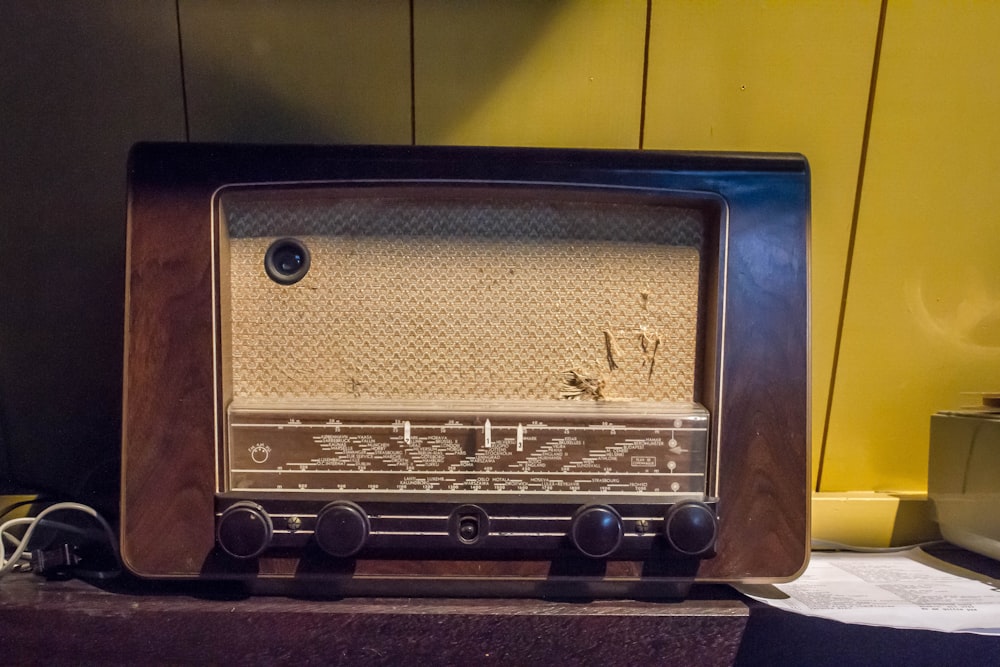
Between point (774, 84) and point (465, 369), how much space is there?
500 millimetres

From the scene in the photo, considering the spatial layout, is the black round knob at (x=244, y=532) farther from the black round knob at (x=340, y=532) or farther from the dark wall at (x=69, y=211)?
the dark wall at (x=69, y=211)

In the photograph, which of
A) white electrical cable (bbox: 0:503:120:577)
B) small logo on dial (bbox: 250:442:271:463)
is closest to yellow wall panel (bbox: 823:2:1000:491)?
small logo on dial (bbox: 250:442:271:463)

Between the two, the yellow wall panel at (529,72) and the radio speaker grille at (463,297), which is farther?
the yellow wall panel at (529,72)

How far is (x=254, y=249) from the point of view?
50 centimetres

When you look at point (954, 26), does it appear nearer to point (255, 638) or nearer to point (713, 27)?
point (713, 27)

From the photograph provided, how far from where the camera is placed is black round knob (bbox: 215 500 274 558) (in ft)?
1.54

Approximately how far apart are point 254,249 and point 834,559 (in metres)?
0.64

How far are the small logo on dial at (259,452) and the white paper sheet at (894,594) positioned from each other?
16.2 inches

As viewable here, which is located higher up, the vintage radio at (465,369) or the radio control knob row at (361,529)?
the vintage radio at (465,369)

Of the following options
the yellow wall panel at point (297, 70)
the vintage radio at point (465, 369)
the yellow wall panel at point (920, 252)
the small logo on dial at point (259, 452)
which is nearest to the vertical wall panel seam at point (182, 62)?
the yellow wall panel at point (297, 70)

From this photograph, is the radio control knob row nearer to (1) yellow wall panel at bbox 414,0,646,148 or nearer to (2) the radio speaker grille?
(2) the radio speaker grille

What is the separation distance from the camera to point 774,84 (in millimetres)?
695

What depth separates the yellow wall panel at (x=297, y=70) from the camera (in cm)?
68

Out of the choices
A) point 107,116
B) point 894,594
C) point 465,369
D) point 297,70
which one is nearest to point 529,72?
point 297,70
